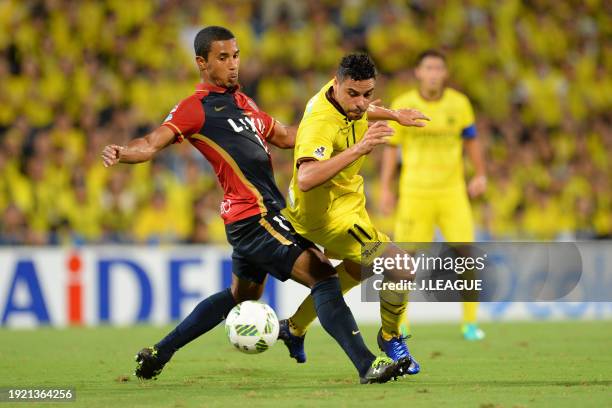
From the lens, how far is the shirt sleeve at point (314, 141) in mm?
6215

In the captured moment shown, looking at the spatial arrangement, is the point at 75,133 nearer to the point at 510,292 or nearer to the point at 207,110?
the point at 510,292

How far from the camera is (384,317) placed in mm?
7020

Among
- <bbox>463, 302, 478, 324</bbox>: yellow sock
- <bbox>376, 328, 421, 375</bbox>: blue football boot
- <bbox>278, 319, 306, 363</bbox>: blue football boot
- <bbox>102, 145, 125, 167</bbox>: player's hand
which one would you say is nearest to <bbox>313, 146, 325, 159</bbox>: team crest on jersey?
<bbox>102, 145, 125, 167</bbox>: player's hand

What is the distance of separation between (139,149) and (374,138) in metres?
1.39

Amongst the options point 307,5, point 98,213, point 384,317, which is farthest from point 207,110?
point 307,5

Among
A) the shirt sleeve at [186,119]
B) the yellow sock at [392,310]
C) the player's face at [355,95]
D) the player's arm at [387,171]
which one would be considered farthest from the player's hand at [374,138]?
the player's arm at [387,171]

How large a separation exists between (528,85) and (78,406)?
41.3 feet

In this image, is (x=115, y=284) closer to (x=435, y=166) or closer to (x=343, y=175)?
(x=435, y=166)

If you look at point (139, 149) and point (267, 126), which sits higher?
point (267, 126)

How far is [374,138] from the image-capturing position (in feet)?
19.4

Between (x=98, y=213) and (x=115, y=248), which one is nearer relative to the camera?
(x=115, y=248)

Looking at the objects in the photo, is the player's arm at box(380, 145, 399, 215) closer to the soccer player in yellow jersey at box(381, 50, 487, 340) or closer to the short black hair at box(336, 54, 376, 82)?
the soccer player in yellow jersey at box(381, 50, 487, 340)

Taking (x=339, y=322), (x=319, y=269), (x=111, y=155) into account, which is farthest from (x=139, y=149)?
(x=339, y=322)

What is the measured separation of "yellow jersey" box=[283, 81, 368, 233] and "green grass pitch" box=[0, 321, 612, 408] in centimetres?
108
